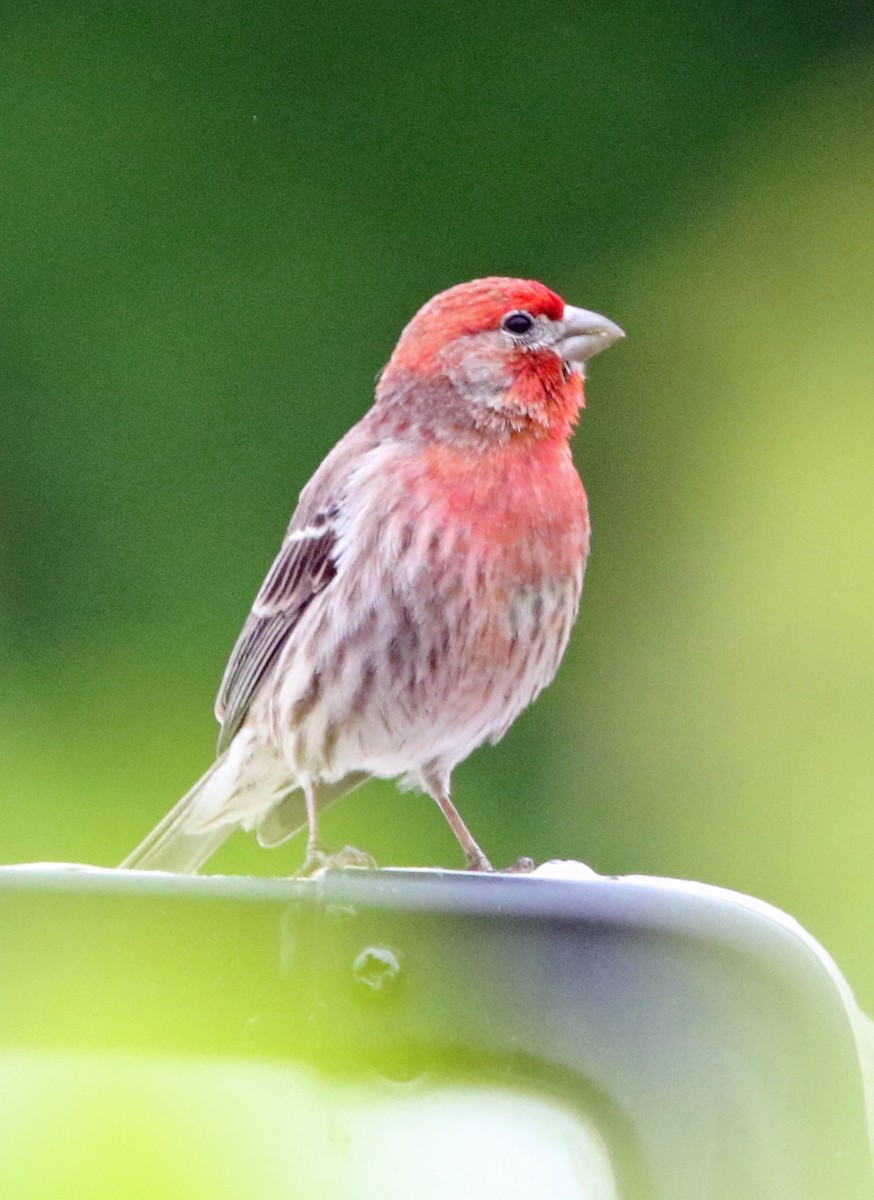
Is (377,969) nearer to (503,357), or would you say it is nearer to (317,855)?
(317,855)

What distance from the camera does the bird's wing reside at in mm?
1965

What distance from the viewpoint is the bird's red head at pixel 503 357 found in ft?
6.36

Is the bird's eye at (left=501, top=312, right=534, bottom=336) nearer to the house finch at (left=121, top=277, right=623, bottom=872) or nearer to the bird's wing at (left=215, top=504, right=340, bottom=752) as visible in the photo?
the house finch at (left=121, top=277, right=623, bottom=872)

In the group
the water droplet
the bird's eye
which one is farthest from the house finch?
the water droplet

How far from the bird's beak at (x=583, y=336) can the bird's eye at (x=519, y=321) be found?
0.13ft

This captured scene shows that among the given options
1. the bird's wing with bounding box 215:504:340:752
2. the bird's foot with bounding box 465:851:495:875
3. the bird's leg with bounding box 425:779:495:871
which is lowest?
the bird's foot with bounding box 465:851:495:875

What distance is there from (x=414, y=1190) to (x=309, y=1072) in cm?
8

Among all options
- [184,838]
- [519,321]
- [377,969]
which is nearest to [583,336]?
[519,321]

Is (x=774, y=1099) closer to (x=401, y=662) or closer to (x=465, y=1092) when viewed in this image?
(x=465, y=1092)

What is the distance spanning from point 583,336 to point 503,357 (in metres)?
0.11

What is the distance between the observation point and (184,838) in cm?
192

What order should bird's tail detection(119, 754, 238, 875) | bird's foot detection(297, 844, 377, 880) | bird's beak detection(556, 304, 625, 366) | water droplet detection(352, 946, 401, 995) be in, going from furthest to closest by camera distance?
1. bird's beak detection(556, 304, 625, 366)
2. bird's tail detection(119, 754, 238, 875)
3. bird's foot detection(297, 844, 377, 880)
4. water droplet detection(352, 946, 401, 995)

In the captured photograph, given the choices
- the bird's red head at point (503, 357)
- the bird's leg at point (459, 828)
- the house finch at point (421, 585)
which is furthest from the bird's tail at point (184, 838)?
the bird's red head at point (503, 357)

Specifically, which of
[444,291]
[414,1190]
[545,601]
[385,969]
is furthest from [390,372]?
[414,1190]
